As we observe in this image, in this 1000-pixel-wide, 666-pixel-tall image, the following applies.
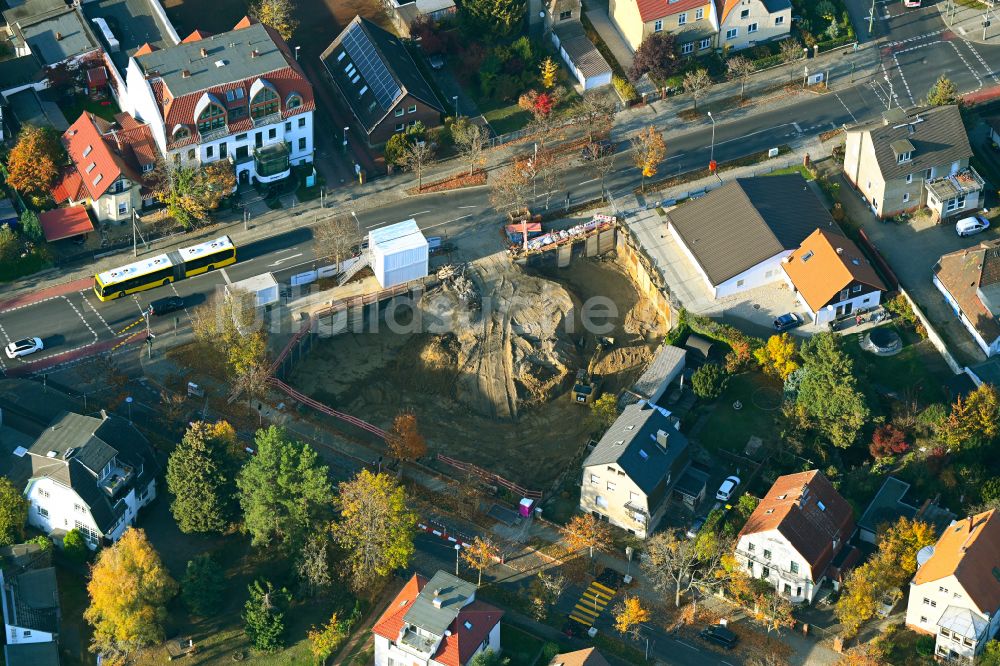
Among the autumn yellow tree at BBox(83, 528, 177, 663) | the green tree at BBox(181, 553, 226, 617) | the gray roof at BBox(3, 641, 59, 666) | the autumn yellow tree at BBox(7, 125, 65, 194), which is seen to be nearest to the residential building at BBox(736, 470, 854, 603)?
the green tree at BBox(181, 553, 226, 617)

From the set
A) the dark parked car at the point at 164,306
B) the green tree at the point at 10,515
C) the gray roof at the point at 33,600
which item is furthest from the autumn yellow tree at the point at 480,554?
the dark parked car at the point at 164,306

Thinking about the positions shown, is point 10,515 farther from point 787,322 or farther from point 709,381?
point 787,322

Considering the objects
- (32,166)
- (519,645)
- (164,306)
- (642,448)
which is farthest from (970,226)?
(32,166)

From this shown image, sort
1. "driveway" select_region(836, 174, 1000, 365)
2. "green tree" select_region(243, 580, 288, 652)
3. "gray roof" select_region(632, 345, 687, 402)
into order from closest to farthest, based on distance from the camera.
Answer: "green tree" select_region(243, 580, 288, 652) < "gray roof" select_region(632, 345, 687, 402) < "driveway" select_region(836, 174, 1000, 365)

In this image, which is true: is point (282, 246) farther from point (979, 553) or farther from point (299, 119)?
point (979, 553)

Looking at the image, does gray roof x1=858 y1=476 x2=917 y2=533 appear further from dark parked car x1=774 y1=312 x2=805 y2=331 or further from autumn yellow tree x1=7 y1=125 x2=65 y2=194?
autumn yellow tree x1=7 y1=125 x2=65 y2=194

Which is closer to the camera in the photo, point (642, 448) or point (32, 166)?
point (642, 448)

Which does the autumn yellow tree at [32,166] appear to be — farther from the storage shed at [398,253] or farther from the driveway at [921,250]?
the driveway at [921,250]
